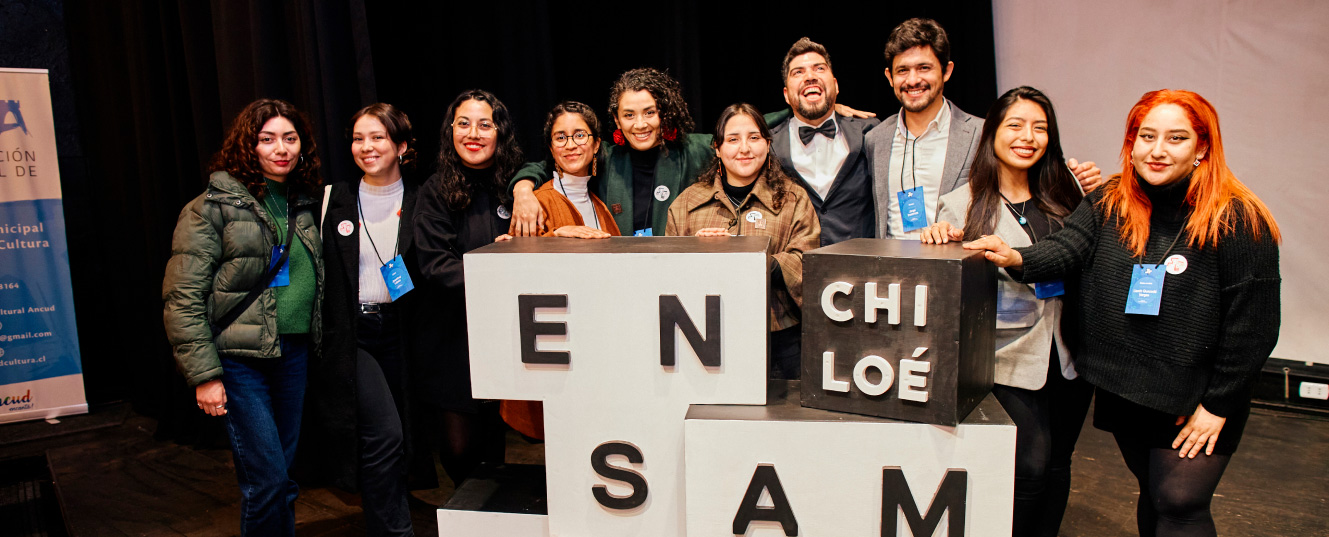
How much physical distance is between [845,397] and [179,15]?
355cm

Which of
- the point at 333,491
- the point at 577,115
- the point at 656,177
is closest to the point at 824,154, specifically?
the point at 656,177

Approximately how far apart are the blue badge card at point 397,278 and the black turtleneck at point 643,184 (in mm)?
757

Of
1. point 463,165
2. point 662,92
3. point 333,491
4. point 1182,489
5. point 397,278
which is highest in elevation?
point 662,92

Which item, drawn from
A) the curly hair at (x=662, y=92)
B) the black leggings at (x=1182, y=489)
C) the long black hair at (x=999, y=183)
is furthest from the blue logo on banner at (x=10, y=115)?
the black leggings at (x=1182, y=489)

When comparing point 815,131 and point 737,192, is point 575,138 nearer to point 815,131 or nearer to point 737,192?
point 737,192

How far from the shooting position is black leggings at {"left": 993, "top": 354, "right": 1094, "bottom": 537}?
1.94m

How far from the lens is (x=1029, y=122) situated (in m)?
1.95

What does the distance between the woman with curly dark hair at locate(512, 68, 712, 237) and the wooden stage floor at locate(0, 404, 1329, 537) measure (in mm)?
1431

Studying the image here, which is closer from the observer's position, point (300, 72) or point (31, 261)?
point (300, 72)

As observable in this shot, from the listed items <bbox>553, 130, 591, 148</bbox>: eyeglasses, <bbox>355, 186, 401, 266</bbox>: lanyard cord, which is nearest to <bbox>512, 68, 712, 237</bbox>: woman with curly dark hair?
<bbox>553, 130, 591, 148</bbox>: eyeglasses

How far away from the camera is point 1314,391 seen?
3.85 m

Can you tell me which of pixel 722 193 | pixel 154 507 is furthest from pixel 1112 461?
pixel 154 507

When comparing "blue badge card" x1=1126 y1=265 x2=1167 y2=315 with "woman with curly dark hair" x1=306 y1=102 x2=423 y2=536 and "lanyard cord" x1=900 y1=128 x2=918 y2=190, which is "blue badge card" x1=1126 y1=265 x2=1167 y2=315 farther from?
"woman with curly dark hair" x1=306 y1=102 x2=423 y2=536

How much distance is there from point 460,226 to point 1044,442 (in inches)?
68.9
